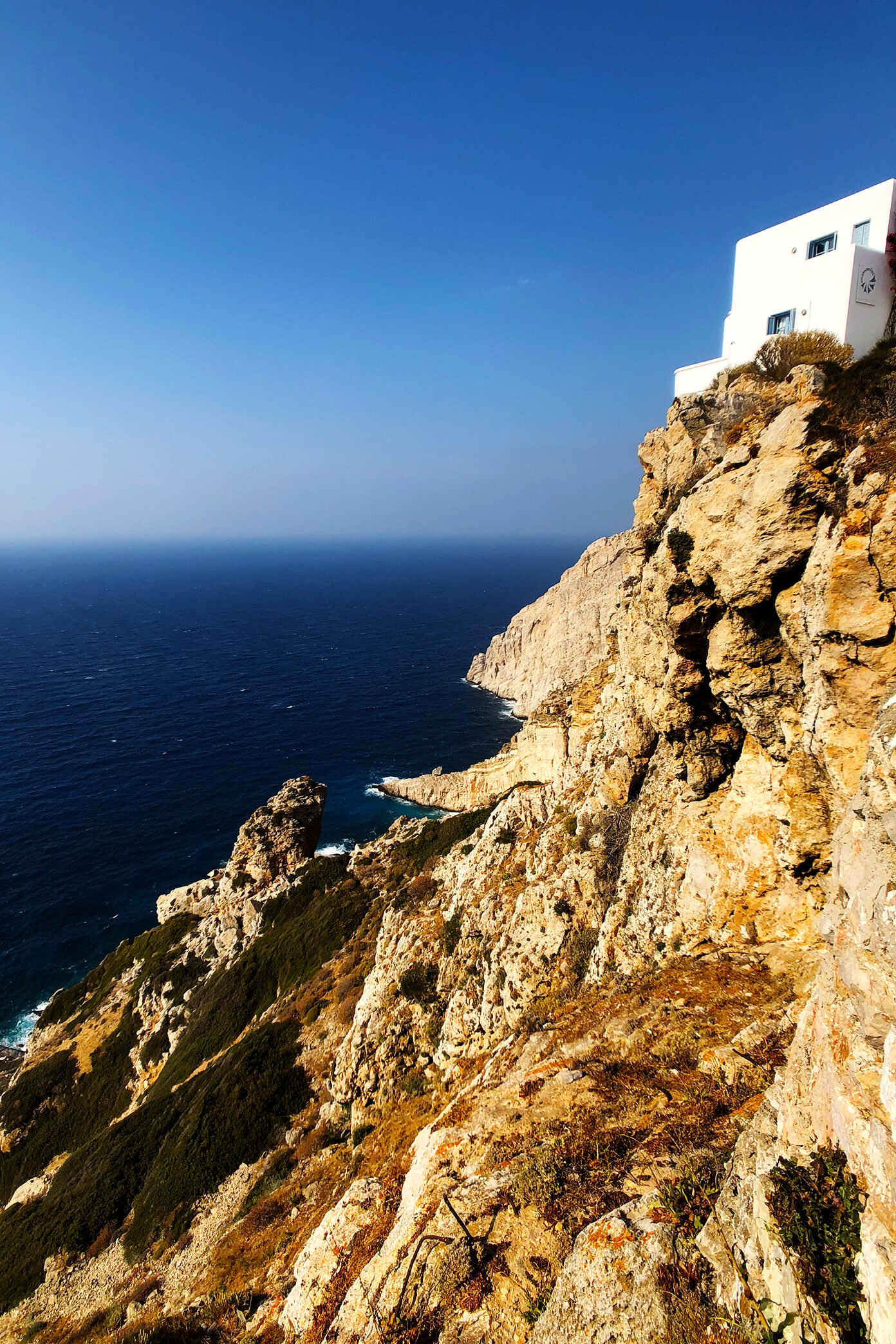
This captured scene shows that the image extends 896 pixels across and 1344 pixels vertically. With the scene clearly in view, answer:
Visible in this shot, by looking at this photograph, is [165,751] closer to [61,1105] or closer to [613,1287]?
[61,1105]

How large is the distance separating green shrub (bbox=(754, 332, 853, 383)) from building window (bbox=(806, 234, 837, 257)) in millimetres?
3526

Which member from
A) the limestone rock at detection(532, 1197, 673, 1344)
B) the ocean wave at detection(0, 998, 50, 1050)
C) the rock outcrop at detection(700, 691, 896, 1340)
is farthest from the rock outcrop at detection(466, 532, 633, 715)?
the limestone rock at detection(532, 1197, 673, 1344)

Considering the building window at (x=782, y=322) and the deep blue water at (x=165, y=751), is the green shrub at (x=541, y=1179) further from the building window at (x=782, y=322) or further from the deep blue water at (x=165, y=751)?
the deep blue water at (x=165, y=751)

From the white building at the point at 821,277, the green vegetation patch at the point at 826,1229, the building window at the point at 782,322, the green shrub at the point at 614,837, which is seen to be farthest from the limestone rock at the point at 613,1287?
the building window at the point at 782,322

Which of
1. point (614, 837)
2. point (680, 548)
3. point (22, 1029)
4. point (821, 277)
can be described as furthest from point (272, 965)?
point (821, 277)

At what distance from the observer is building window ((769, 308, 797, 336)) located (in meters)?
21.0

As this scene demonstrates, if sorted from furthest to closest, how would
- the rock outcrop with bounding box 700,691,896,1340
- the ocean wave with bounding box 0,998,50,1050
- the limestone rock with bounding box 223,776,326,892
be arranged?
the limestone rock with bounding box 223,776,326,892 < the ocean wave with bounding box 0,998,50,1050 < the rock outcrop with bounding box 700,691,896,1340

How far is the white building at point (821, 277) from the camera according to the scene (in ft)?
62.8

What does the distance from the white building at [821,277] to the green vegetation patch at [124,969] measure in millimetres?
52615

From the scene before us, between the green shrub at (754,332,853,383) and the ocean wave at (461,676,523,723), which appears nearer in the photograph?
the green shrub at (754,332,853,383)

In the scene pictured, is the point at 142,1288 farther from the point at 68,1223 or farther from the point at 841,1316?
the point at 841,1316

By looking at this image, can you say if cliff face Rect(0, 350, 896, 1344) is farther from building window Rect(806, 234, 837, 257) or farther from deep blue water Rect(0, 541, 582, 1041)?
deep blue water Rect(0, 541, 582, 1041)

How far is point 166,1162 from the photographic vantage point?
92.4 ft

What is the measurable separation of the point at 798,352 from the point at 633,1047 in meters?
20.9
